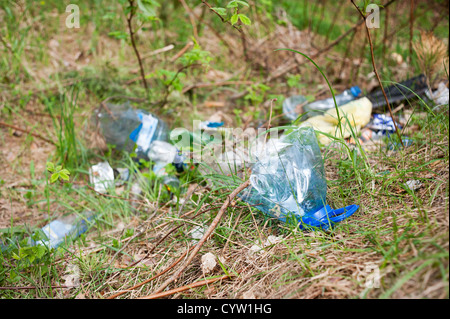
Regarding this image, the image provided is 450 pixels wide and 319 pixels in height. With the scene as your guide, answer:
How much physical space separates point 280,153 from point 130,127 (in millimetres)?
1406

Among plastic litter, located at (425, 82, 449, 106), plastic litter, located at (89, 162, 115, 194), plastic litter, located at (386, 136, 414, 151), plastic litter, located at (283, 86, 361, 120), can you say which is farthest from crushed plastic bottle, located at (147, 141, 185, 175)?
plastic litter, located at (425, 82, 449, 106)

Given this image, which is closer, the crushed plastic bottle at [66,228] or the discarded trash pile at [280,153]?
the discarded trash pile at [280,153]

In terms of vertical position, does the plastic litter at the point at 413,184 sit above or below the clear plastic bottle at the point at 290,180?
above

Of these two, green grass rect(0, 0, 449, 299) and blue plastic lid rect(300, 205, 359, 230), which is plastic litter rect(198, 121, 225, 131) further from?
blue plastic lid rect(300, 205, 359, 230)

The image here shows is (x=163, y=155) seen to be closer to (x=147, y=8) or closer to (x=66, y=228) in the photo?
(x=66, y=228)

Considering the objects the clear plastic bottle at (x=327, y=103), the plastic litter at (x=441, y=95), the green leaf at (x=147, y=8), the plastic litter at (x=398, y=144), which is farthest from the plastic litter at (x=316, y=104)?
the green leaf at (x=147, y=8)

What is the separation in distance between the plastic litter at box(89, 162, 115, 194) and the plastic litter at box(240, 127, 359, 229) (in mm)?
1035

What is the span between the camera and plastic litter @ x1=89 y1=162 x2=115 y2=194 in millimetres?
2156

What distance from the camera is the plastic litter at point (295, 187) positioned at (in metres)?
1.39

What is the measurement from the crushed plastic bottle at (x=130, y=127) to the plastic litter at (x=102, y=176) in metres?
0.20

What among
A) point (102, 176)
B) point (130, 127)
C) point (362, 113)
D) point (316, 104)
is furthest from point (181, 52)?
point (362, 113)

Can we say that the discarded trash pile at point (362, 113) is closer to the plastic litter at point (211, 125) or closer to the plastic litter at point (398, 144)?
the plastic litter at point (398, 144)

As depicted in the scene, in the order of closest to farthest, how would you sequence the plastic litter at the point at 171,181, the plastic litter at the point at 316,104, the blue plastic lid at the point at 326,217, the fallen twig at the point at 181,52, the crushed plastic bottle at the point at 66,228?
the blue plastic lid at the point at 326,217, the crushed plastic bottle at the point at 66,228, the plastic litter at the point at 171,181, the plastic litter at the point at 316,104, the fallen twig at the point at 181,52
